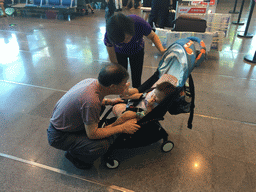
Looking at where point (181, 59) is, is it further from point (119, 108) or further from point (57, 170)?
point (57, 170)

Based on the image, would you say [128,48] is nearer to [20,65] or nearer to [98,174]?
[98,174]

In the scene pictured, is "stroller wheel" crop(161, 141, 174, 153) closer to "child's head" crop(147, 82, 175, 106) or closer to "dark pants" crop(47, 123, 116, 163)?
"child's head" crop(147, 82, 175, 106)

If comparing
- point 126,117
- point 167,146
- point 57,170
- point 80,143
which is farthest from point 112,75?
point 57,170

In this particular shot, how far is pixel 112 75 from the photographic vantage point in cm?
120

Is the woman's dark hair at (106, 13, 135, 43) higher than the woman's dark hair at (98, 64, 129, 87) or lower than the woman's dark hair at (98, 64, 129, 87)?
higher

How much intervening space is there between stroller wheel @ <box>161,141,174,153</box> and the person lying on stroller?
1.17ft

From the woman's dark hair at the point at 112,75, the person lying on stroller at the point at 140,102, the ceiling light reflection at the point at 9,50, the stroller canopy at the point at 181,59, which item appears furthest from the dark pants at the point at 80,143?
the ceiling light reflection at the point at 9,50

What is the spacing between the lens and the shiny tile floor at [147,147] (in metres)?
1.54

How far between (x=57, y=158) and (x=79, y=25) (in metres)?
6.18

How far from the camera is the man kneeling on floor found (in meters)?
1.24

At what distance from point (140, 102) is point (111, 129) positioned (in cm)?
51

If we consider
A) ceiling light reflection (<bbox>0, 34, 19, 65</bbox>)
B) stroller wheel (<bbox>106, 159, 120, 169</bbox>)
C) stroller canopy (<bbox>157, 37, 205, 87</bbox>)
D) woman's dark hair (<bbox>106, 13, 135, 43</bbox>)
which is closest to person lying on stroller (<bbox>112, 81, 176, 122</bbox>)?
stroller canopy (<bbox>157, 37, 205, 87</bbox>)

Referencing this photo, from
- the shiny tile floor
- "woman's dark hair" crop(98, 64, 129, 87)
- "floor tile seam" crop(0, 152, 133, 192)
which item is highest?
"woman's dark hair" crop(98, 64, 129, 87)

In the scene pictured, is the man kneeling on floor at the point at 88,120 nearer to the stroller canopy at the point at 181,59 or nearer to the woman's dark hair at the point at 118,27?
the woman's dark hair at the point at 118,27
